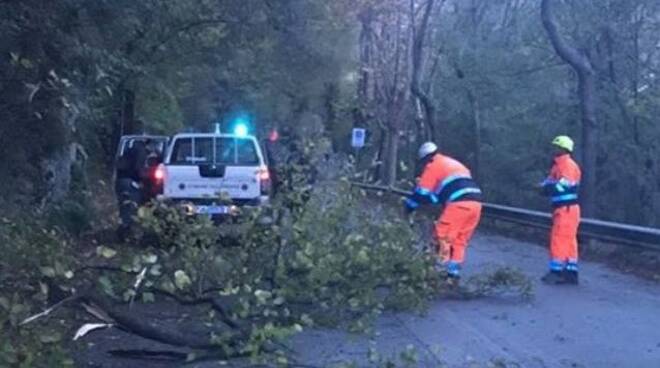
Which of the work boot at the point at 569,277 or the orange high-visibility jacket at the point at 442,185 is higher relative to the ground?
the orange high-visibility jacket at the point at 442,185

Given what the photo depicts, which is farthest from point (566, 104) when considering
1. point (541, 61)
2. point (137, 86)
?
point (137, 86)

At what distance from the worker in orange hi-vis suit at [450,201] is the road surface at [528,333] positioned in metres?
0.55

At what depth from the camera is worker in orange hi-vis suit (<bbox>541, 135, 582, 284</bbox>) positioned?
1515cm

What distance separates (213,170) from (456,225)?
5824mm

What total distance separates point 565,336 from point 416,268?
4.72ft

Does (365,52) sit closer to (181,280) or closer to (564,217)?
(564,217)

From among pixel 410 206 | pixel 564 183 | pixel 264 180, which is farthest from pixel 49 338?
pixel 264 180

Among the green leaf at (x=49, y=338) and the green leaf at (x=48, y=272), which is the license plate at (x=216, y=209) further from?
the green leaf at (x=49, y=338)

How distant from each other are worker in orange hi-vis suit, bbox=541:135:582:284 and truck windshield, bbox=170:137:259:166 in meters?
5.41

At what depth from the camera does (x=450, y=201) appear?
1386cm

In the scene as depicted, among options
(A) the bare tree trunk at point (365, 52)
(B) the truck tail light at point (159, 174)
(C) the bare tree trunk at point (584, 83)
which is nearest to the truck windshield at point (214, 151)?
(B) the truck tail light at point (159, 174)

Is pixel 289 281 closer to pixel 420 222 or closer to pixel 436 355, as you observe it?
pixel 436 355

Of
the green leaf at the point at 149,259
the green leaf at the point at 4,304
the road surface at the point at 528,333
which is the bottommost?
the road surface at the point at 528,333

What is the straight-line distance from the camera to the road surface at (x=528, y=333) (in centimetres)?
981
